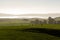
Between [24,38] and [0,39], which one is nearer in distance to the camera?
[0,39]

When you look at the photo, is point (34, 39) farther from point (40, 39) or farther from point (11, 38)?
point (11, 38)

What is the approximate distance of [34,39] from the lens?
4100 centimetres

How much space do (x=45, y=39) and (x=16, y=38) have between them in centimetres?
830

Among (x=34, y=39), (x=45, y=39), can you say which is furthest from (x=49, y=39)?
(x=34, y=39)

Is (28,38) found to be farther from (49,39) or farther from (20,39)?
(49,39)

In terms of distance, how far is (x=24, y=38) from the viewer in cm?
4162

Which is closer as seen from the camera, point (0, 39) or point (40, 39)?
point (0, 39)

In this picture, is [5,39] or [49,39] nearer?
[5,39]

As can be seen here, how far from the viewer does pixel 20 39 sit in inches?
1583

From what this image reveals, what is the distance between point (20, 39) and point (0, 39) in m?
5.35

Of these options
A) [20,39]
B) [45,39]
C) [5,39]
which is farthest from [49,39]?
[5,39]

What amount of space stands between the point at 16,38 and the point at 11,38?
1.43 meters

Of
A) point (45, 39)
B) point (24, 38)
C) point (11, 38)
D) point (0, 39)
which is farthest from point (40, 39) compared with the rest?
point (0, 39)

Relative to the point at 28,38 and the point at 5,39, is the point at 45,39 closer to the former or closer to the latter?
the point at 28,38
